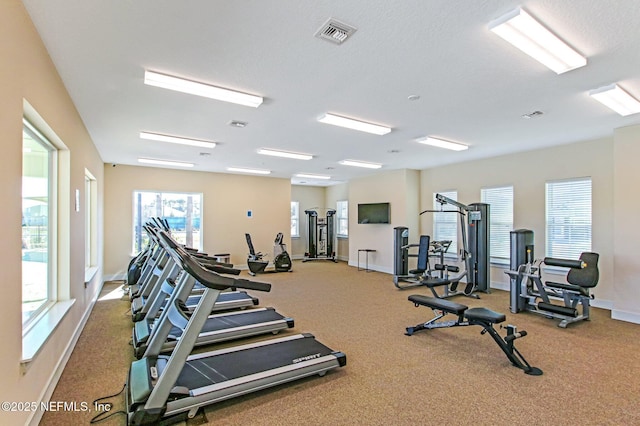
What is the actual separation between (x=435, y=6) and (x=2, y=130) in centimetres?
251

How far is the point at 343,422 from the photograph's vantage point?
2252 mm

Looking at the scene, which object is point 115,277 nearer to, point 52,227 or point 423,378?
point 52,227

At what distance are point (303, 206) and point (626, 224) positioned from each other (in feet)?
28.8

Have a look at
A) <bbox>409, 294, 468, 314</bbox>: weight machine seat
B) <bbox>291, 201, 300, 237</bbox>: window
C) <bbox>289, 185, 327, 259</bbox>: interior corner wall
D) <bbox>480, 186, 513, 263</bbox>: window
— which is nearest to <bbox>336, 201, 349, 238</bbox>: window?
<bbox>289, 185, 327, 259</bbox>: interior corner wall

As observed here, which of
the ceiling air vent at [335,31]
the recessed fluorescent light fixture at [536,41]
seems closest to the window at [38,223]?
the ceiling air vent at [335,31]

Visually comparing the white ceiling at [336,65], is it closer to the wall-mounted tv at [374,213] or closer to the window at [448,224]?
the window at [448,224]

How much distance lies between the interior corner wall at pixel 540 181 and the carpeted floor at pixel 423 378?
1285 mm

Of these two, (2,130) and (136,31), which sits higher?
(136,31)

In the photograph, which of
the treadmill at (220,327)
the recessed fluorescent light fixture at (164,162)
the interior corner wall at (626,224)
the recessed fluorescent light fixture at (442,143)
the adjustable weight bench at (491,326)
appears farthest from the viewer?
the recessed fluorescent light fixture at (164,162)

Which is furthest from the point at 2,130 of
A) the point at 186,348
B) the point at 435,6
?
the point at 435,6

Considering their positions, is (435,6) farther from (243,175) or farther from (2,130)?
(243,175)

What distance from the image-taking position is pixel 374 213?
351 inches

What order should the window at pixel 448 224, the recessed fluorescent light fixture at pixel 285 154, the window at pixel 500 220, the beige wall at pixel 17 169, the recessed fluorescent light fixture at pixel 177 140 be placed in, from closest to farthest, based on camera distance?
the beige wall at pixel 17 169 → the recessed fluorescent light fixture at pixel 177 140 → the recessed fluorescent light fixture at pixel 285 154 → the window at pixel 500 220 → the window at pixel 448 224

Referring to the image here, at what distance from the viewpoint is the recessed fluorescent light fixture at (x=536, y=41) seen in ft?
6.93
